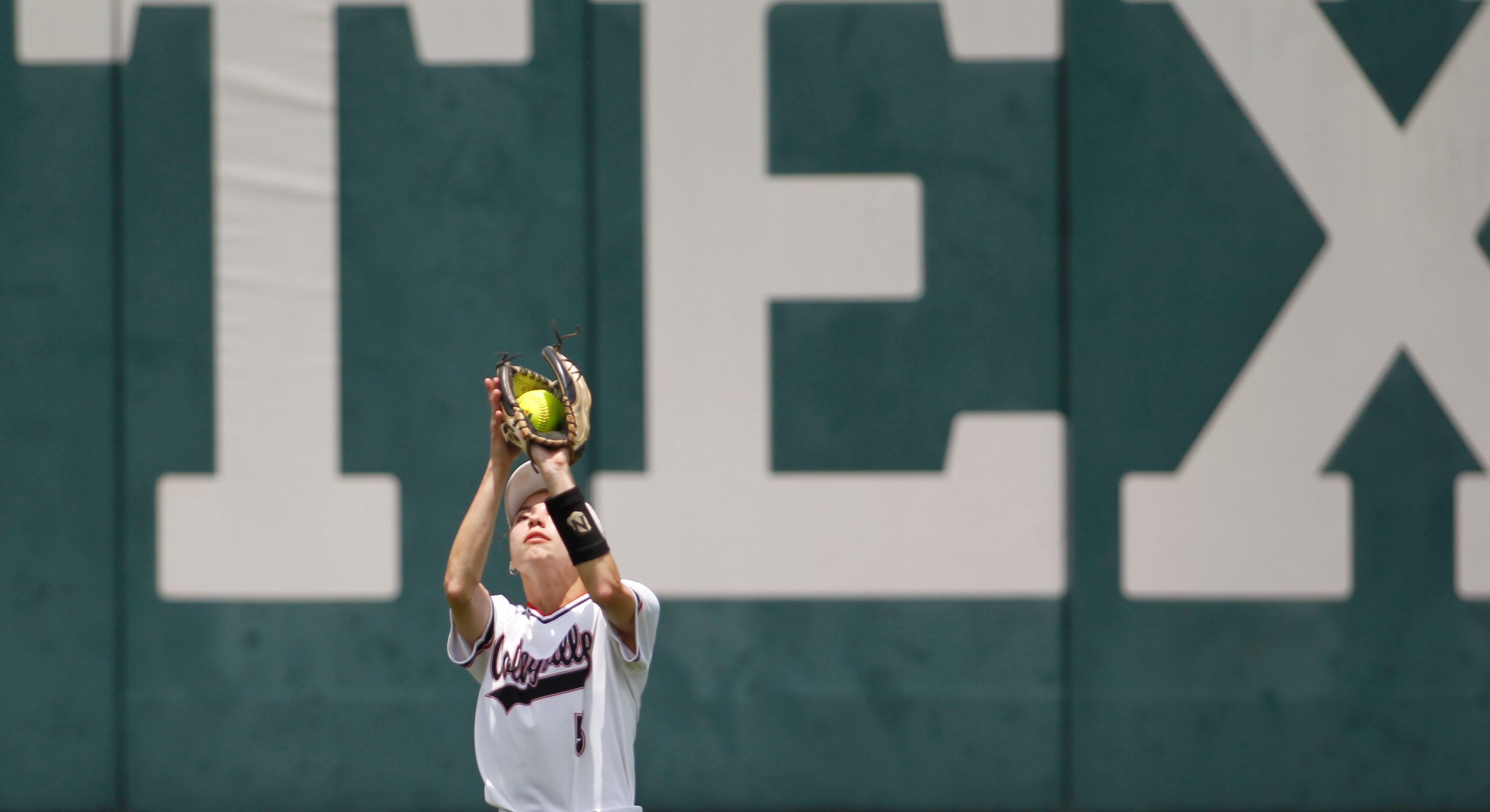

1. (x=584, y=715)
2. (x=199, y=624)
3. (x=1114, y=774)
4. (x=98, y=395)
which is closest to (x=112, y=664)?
(x=199, y=624)

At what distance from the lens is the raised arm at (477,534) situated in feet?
8.41

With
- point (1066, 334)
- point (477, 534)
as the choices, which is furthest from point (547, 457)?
point (1066, 334)

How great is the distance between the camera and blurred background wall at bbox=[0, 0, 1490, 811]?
4805 mm

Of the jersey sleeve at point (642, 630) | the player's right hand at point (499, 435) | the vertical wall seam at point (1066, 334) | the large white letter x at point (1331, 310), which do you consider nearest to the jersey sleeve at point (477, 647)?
the jersey sleeve at point (642, 630)

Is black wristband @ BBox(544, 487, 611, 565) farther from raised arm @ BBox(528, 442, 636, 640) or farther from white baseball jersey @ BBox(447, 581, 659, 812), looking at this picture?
white baseball jersey @ BBox(447, 581, 659, 812)

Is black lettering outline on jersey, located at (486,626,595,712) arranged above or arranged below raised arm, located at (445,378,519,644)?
below

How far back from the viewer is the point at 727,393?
15.9ft

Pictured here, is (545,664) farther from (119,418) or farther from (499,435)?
(119,418)

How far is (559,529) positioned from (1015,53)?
325 centimetres

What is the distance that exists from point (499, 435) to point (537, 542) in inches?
12.2

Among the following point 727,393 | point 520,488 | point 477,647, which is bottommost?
point 477,647

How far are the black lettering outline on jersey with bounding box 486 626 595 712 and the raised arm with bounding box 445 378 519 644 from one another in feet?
0.49

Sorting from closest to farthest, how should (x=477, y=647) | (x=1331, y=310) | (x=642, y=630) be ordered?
(x=642, y=630) < (x=477, y=647) < (x=1331, y=310)

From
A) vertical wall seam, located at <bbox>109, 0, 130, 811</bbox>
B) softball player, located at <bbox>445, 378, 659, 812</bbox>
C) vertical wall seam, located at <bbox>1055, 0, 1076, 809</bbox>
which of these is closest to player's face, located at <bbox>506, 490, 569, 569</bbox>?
softball player, located at <bbox>445, 378, 659, 812</bbox>
